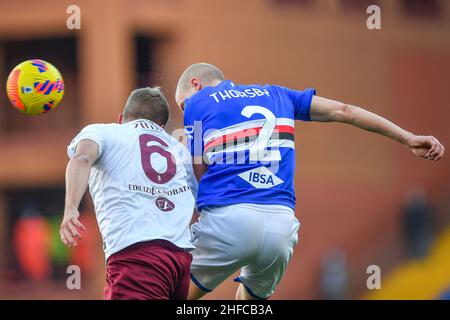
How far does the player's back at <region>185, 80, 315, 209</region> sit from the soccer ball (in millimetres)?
1198

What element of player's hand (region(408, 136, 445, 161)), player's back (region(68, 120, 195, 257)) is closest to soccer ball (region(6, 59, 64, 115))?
player's back (region(68, 120, 195, 257))

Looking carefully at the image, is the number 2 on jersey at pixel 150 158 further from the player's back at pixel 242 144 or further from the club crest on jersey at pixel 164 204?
the player's back at pixel 242 144

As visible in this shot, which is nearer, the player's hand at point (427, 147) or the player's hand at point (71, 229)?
the player's hand at point (71, 229)

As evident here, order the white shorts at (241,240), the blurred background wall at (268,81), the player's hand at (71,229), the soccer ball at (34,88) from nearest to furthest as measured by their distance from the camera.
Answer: the player's hand at (71,229) → the white shorts at (241,240) → the soccer ball at (34,88) → the blurred background wall at (268,81)

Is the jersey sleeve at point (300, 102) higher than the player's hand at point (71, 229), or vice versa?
the jersey sleeve at point (300, 102)

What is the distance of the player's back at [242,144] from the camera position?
750cm

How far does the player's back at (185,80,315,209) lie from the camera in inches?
295

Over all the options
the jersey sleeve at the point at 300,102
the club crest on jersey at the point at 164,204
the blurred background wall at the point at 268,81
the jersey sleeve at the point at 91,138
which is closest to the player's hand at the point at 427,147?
the jersey sleeve at the point at 300,102

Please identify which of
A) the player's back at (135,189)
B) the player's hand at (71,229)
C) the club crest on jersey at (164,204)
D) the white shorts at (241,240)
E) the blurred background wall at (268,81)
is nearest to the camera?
the player's hand at (71,229)

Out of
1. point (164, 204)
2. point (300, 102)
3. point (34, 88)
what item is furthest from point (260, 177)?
point (34, 88)

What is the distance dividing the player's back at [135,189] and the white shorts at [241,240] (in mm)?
472

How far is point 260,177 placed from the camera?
750 centimetres

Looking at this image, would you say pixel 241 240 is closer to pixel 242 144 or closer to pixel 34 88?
pixel 242 144
